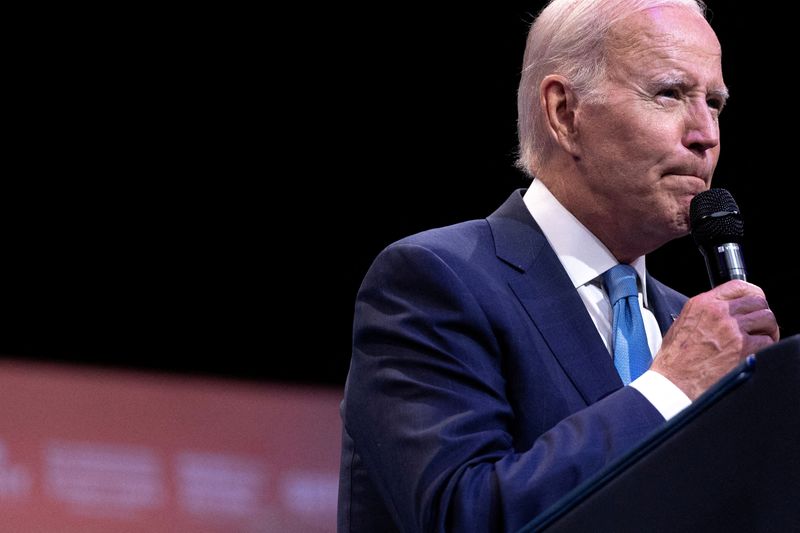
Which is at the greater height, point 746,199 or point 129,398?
point 746,199

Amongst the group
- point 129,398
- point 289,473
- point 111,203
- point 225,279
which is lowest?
point 289,473

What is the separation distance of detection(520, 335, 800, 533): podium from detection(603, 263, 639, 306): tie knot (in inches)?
31.3

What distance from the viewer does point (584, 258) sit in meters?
1.58

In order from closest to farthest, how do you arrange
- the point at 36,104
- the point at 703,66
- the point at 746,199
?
the point at 703,66 → the point at 36,104 → the point at 746,199

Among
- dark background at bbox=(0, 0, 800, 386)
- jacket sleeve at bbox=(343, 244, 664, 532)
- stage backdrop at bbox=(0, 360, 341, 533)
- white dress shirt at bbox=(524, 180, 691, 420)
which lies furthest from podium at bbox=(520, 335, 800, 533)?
dark background at bbox=(0, 0, 800, 386)

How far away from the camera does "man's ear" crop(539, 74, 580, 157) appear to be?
1.67 m

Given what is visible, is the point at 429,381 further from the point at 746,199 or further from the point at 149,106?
the point at 746,199

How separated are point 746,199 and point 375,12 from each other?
1.33 metres

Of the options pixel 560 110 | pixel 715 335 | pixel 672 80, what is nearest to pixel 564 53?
pixel 560 110

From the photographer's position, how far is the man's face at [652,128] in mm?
1562

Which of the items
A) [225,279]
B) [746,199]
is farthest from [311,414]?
[746,199]

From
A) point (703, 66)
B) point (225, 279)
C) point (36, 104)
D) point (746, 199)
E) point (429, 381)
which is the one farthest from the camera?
point (746, 199)

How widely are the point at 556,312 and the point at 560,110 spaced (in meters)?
0.41

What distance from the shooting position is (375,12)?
296 cm
